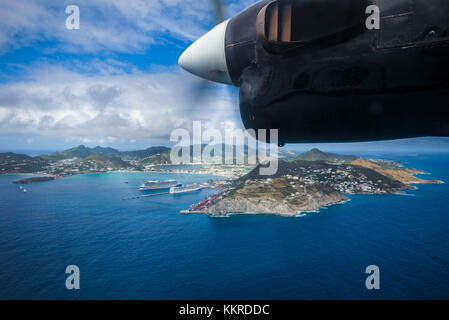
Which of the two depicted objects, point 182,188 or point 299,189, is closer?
point 299,189

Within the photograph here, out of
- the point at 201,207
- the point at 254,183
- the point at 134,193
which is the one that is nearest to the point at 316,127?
the point at 201,207

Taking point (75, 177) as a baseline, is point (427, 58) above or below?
above

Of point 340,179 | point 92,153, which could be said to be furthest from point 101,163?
point 340,179

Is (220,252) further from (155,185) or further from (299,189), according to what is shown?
(155,185)

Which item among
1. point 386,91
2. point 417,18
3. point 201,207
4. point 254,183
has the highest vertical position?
point 417,18

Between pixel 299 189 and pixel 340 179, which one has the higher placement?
pixel 340 179
